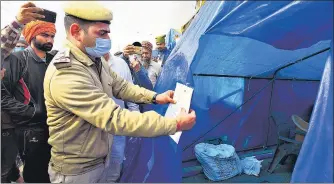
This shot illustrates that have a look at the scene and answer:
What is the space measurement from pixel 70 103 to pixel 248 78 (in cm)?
252

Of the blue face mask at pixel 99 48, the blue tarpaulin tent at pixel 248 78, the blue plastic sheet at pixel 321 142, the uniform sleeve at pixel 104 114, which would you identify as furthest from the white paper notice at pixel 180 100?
the blue plastic sheet at pixel 321 142

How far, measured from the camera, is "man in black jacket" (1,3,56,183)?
2355mm

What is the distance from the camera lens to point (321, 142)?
1.17 metres

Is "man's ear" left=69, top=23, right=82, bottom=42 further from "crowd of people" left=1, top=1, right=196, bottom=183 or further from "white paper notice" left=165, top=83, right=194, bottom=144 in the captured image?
"white paper notice" left=165, top=83, right=194, bottom=144

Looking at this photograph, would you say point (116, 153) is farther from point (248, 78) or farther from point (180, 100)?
point (248, 78)

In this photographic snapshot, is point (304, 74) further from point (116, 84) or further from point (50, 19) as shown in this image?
point (50, 19)

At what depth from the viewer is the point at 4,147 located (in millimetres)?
2559

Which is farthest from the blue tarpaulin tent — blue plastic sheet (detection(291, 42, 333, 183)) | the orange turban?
the orange turban

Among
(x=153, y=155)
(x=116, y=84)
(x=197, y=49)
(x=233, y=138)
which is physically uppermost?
(x=197, y=49)

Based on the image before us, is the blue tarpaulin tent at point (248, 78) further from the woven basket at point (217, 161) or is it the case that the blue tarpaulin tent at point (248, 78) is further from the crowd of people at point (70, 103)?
the crowd of people at point (70, 103)

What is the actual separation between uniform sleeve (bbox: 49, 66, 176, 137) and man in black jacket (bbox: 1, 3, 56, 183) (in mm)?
1112

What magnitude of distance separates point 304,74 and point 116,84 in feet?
9.63

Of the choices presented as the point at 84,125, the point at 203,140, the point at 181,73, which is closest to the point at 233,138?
the point at 203,140

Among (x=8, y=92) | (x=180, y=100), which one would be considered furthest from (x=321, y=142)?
(x=8, y=92)
